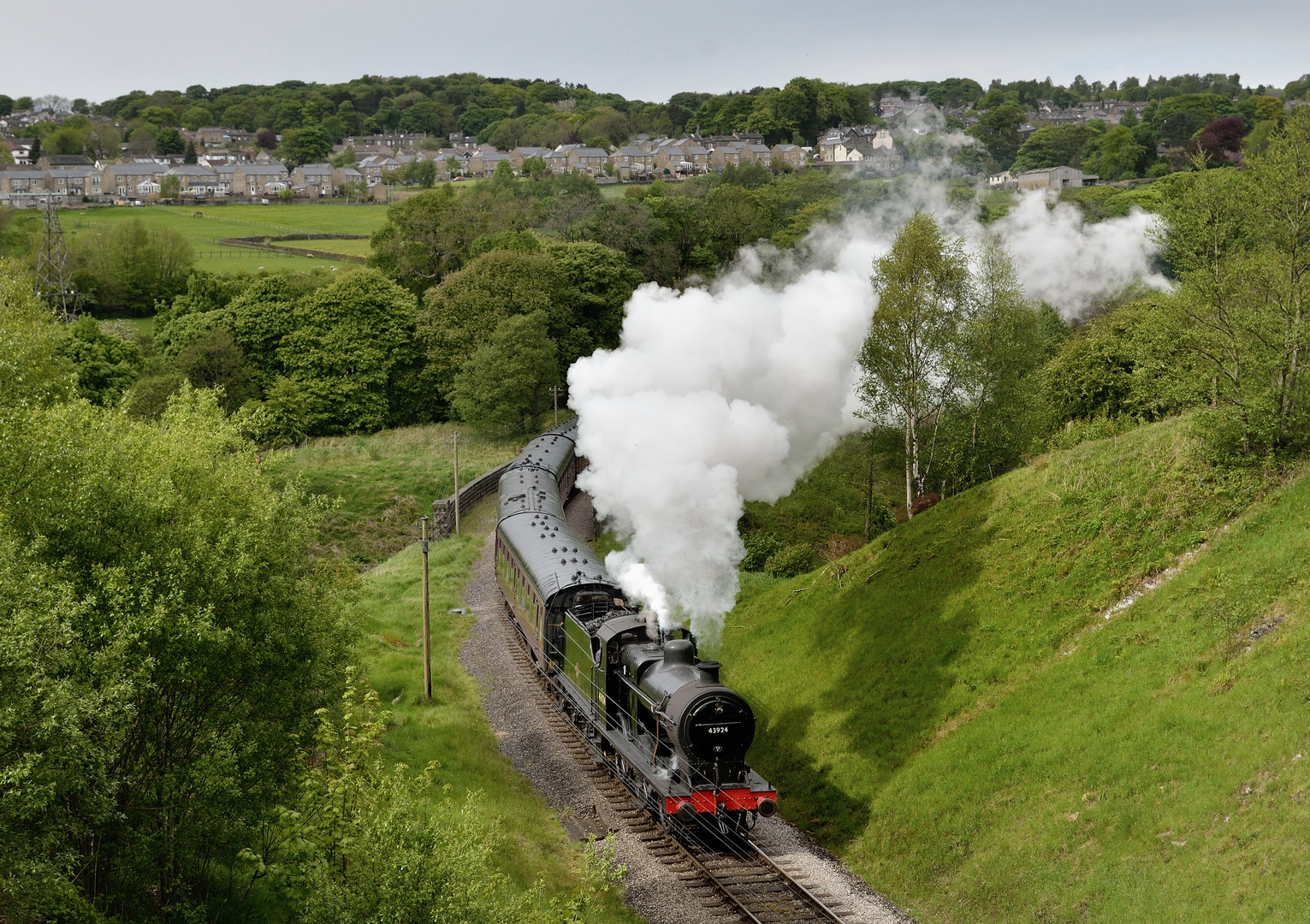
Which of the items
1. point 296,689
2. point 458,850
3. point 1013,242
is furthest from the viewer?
point 1013,242

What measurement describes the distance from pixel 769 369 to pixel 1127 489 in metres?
10.4

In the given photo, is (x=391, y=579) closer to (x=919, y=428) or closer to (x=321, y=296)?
(x=919, y=428)

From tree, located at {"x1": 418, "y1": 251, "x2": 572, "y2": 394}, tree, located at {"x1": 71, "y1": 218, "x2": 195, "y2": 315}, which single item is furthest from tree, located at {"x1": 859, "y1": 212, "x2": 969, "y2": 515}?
tree, located at {"x1": 71, "y1": 218, "x2": 195, "y2": 315}

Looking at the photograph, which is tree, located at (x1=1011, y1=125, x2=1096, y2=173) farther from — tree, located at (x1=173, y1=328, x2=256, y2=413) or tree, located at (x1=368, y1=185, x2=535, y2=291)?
tree, located at (x1=173, y1=328, x2=256, y2=413)

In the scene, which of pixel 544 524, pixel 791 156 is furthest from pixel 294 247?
pixel 544 524

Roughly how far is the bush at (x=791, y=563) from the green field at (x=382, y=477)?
2036 centimetres

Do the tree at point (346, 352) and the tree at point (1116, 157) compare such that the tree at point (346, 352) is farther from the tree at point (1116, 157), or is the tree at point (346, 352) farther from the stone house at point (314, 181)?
the stone house at point (314, 181)

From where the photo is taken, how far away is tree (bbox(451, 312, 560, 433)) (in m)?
64.8

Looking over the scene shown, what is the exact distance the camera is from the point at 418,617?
38000 mm

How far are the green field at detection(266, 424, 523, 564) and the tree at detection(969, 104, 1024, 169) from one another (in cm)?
7456

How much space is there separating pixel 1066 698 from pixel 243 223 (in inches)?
5173

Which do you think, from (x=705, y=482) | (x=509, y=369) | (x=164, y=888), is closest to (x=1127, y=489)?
(x=705, y=482)

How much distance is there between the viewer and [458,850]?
1436 centimetres

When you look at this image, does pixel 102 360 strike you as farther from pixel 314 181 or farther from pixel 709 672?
pixel 314 181
